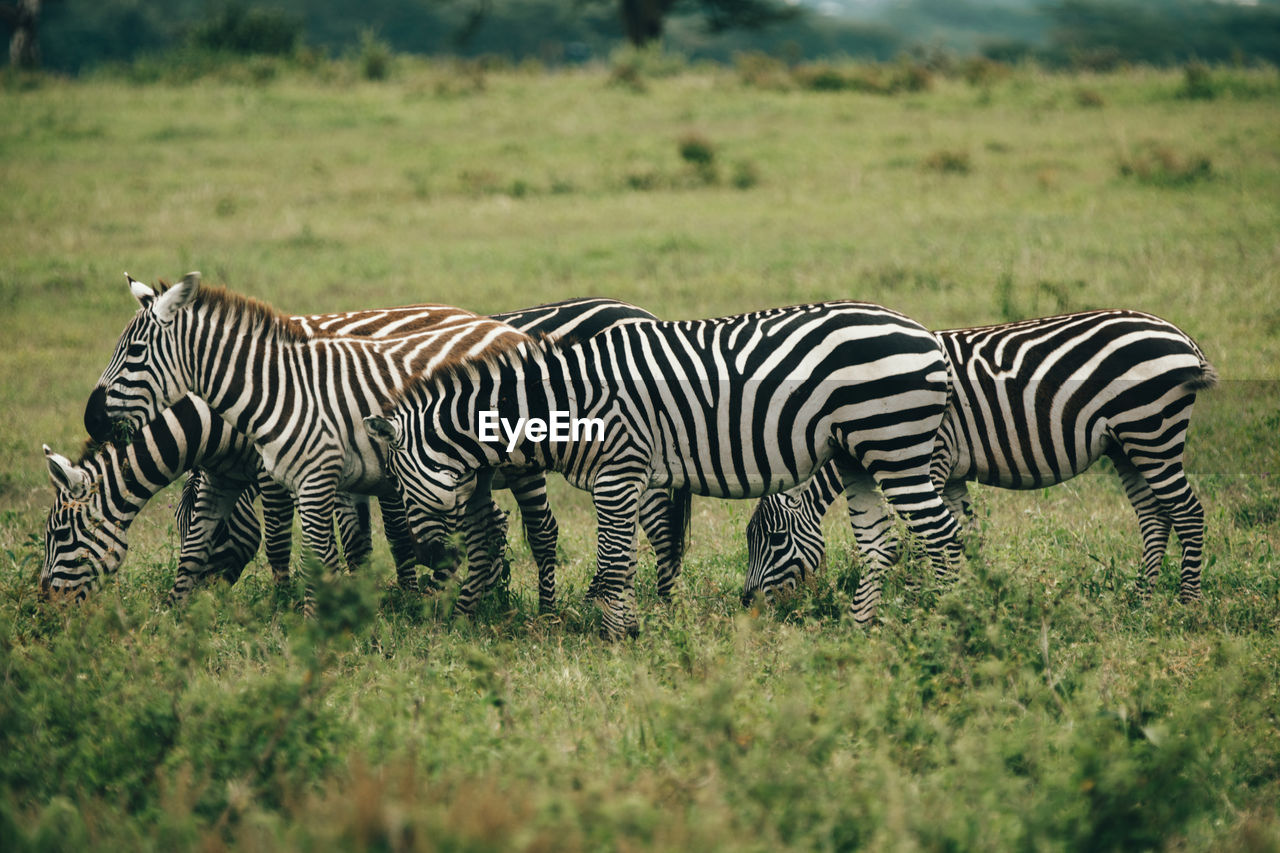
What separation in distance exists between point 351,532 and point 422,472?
1.14 metres

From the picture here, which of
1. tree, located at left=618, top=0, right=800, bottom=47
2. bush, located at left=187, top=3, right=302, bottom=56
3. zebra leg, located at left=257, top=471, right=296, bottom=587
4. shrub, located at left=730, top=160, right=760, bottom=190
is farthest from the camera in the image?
tree, located at left=618, top=0, right=800, bottom=47

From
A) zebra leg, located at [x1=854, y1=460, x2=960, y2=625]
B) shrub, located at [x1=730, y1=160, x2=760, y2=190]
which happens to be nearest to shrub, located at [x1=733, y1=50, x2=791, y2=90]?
shrub, located at [x1=730, y1=160, x2=760, y2=190]

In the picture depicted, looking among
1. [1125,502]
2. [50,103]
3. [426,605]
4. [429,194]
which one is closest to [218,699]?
[426,605]

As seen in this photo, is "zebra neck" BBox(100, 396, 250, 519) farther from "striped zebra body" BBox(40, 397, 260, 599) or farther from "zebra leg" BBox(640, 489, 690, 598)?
"zebra leg" BBox(640, 489, 690, 598)

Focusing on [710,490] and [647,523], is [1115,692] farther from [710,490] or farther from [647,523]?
[647,523]

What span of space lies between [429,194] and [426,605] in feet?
42.5

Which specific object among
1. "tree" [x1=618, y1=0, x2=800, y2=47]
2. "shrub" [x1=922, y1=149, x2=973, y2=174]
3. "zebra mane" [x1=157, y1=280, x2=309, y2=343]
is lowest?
"zebra mane" [x1=157, y1=280, x2=309, y2=343]

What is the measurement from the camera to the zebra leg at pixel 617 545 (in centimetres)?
625

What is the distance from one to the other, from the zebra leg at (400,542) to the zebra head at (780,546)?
81.1 inches

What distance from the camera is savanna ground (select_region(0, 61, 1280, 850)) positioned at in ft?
13.5

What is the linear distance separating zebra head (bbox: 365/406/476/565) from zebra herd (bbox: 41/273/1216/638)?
0.04 ft

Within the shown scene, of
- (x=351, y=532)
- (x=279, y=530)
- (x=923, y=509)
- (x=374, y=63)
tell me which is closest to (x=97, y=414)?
(x=279, y=530)

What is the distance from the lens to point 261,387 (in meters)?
6.61

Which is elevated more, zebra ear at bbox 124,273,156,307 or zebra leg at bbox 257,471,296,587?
zebra ear at bbox 124,273,156,307
